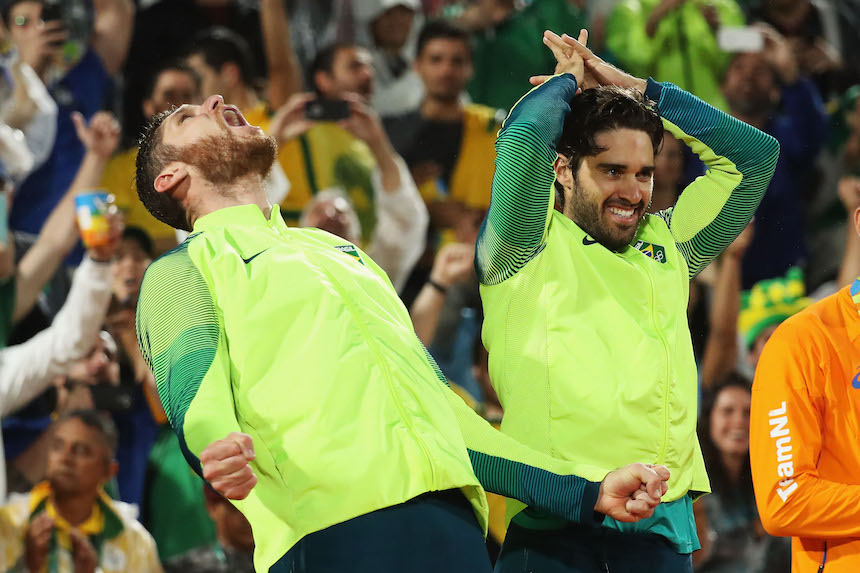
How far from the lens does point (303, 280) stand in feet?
6.21

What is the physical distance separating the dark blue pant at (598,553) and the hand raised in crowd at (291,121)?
12.0 feet

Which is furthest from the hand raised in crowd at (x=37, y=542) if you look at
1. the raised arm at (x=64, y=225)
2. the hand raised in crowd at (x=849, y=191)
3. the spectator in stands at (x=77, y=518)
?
the hand raised in crowd at (x=849, y=191)

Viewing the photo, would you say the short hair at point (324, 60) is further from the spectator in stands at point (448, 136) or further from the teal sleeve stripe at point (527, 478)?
the teal sleeve stripe at point (527, 478)

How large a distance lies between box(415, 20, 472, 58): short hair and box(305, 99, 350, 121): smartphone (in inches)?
23.1

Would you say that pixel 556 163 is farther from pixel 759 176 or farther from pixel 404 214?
pixel 404 214

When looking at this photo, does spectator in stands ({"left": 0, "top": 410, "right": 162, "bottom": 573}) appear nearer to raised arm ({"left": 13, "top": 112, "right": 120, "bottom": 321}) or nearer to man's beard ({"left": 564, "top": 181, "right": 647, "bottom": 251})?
raised arm ({"left": 13, "top": 112, "right": 120, "bottom": 321})

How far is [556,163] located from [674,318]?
0.44m

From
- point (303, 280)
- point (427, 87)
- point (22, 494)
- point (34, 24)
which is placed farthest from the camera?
point (427, 87)

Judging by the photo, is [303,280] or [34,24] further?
[34,24]

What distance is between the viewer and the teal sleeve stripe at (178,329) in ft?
5.66

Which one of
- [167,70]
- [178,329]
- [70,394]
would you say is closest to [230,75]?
[167,70]

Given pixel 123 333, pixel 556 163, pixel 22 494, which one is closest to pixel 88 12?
pixel 123 333

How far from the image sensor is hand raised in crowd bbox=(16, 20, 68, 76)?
5.47 meters

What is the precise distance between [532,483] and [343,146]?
13.2ft
